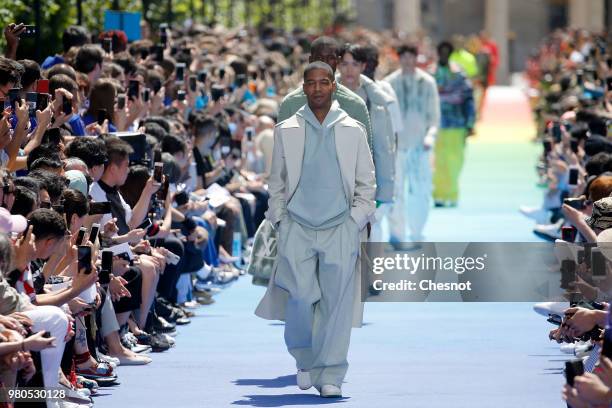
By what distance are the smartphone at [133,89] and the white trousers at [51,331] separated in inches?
201

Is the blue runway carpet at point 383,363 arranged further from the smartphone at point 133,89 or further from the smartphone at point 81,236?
the smartphone at point 133,89

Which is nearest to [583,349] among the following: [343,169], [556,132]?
[343,169]

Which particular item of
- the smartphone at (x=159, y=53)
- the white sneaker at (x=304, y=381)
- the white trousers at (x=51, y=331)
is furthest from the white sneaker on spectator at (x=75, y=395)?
the smartphone at (x=159, y=53)

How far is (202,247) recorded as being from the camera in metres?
14.0

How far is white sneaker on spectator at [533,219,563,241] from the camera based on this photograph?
61.5 feet

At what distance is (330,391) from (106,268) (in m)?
1.42

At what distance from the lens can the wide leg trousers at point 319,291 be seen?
10.3 meters

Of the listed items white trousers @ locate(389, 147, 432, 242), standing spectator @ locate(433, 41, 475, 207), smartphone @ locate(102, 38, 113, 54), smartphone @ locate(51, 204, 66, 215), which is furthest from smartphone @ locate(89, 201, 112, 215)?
standing spectator @ locate(433, 41, 475, 207)

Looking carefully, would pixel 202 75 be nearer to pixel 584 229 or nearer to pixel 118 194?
pixel 118 194

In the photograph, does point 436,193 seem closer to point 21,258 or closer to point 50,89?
point 50,89

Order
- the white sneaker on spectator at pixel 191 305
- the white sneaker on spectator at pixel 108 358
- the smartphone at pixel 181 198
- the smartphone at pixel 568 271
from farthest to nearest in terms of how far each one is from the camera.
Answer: the white sneaker on spectator at pixel 191 305 < the smartphone at pixel 181 198 < the white sneaker on spectator at pixel 108 358 < the smartphone at pixel 568 271

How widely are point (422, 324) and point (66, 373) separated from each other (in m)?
4.21

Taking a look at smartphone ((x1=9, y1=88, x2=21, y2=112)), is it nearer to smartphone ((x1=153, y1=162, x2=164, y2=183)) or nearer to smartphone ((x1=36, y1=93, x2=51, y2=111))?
smartphone ((x1=36, y1=93, x2=51, y2=111))

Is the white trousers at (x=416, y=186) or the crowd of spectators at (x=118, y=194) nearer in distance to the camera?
the crowd of spectators at (x=118, y=194)
